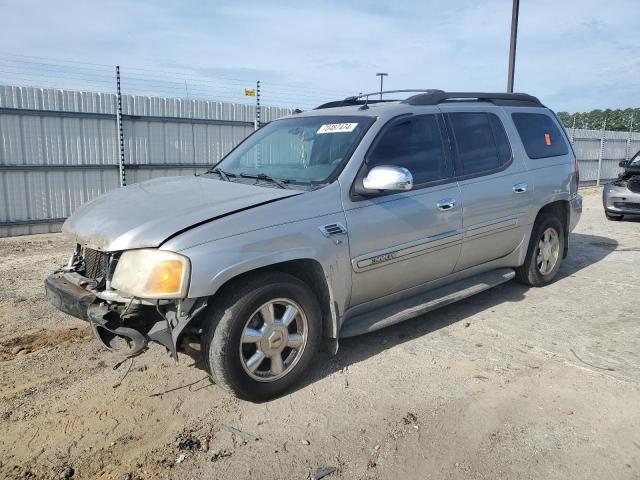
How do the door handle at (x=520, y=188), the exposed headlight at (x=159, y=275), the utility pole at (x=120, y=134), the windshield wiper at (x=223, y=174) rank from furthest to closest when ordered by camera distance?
the utility pole at (x=120, y=134)
the door handle at (x=520, y=188)
the windshield wiper at (x=223, y=174)
the exposed headlight at (x=159, y=275)

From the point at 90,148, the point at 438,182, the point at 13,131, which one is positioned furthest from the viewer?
the point at 90,148

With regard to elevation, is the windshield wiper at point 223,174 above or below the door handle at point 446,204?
above

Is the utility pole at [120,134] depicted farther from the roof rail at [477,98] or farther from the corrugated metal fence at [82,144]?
the roof rail at [477,98]

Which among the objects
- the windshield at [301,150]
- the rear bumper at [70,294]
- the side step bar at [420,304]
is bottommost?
the side step bar at [420,304]

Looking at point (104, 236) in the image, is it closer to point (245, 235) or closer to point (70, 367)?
point (245, 235)

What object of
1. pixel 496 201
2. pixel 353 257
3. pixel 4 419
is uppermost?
pixel 496 201

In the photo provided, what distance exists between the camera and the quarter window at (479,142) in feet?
15.5

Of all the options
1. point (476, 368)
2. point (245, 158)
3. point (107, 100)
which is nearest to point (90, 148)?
point (107, 100)

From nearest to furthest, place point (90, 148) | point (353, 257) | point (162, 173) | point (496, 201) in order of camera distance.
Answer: point (353, 257), point (496, 201), point (90, 148), point (162, 173)

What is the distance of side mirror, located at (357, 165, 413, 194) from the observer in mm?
3664

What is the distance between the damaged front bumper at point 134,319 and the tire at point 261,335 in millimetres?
180

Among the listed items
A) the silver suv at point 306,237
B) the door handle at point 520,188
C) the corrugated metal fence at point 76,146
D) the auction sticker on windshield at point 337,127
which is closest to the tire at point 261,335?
the silver suv at point 306,237

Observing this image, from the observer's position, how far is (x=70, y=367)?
3.94m

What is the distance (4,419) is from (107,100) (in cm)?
792
